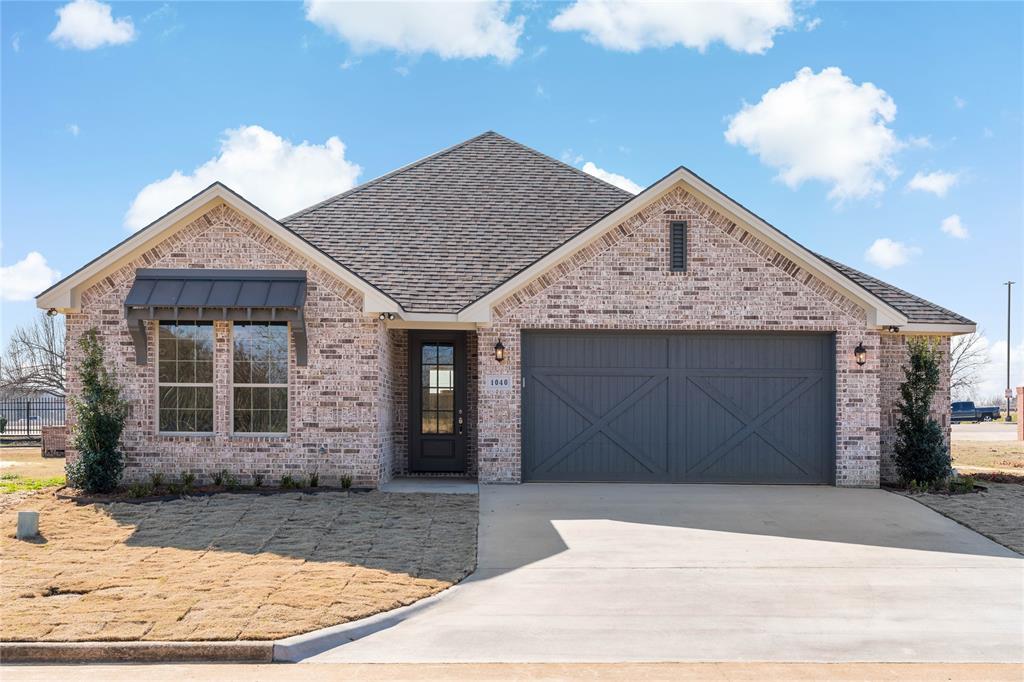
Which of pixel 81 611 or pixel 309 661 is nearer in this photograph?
pixel 309 661

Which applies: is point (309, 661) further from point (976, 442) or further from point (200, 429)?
point (976, 442)

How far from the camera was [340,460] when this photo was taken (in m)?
14.1

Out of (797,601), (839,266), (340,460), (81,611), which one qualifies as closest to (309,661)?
(81,611)

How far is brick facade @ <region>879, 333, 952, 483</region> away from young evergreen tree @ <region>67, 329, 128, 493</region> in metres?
13.2

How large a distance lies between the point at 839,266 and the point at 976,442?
700 inches

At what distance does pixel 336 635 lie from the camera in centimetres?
720

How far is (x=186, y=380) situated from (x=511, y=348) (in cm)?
545

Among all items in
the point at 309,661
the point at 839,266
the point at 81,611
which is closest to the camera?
the point at 309,661

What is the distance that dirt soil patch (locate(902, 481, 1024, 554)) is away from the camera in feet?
37.2

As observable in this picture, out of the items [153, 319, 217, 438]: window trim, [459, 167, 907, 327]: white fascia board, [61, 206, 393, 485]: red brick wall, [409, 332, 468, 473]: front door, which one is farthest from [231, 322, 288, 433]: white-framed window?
[459, 167, 907, 327]: white fascia board

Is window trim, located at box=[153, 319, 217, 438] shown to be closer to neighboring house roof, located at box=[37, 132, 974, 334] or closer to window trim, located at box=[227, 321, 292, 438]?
window trim, located at box=[227, 321, 292, 438]

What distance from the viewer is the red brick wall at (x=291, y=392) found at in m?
14.1

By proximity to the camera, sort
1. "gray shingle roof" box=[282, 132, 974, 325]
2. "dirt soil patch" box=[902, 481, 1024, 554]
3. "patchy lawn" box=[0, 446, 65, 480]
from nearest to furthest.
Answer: "dirt soil patch" box=[902, 481, 1024, 554], "gray shingle roof" box=[282, 132, 974, 325], "patchy lawn" box=[0, 446, 65, 480]

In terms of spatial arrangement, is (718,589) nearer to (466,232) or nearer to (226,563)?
(226,563)
